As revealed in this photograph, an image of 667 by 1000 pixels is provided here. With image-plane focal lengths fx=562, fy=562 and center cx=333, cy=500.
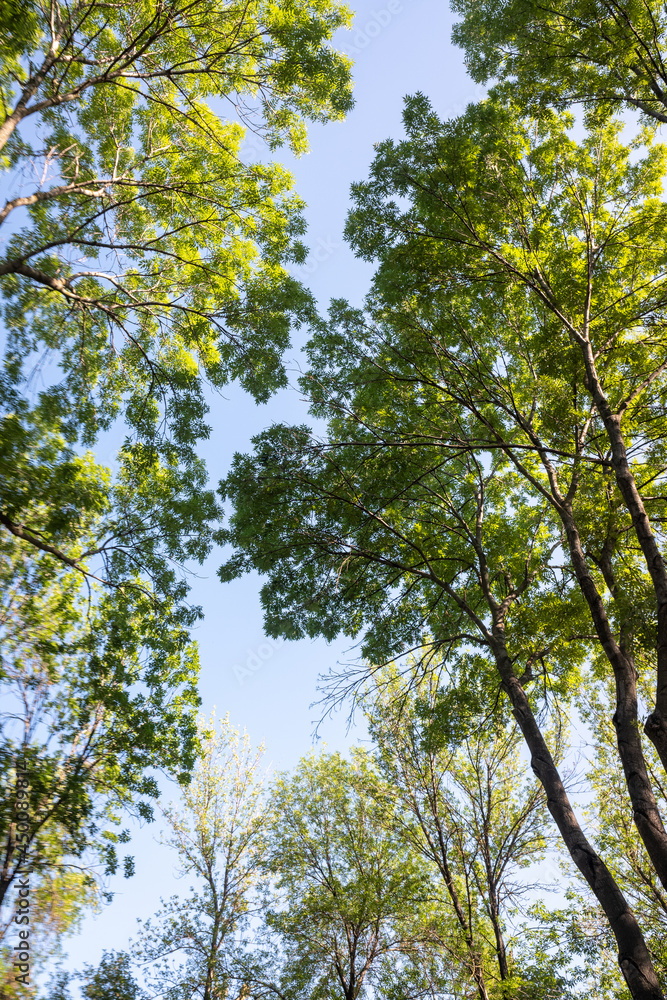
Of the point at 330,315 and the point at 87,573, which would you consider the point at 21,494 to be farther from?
the point at 330,315

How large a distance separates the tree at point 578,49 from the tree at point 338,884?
534 inches

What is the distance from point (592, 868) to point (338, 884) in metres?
10.9

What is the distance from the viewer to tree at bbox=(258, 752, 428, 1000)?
1218 cm

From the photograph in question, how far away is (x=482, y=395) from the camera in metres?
8.23

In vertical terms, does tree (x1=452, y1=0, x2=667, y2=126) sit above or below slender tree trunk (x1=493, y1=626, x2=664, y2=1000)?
above

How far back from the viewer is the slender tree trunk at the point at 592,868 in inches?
171

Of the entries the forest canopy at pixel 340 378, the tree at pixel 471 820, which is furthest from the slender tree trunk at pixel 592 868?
the tree at pixel 471 820

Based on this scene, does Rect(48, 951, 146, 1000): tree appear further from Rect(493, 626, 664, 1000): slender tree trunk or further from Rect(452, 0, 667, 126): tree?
Rect(452, 0, 667, 126): tree

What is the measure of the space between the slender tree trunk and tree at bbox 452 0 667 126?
641 cm

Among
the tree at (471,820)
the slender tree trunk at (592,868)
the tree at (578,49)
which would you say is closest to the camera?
the slender tree trunk at (592,868)

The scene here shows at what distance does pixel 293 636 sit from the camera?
26.4 feet

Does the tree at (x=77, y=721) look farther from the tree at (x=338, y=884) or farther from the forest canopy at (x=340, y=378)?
the tree at (x=338, y=884)

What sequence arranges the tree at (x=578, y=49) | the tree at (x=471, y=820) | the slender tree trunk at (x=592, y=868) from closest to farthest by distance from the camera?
the slender tree trunk at (x=592, y=868) < the tree at (x=578, y=49) < the tree at (x=471, y=820)

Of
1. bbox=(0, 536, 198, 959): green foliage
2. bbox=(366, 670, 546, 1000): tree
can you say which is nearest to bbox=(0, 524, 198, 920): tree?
bbox=(0, 536, 198, 959): green foliage
